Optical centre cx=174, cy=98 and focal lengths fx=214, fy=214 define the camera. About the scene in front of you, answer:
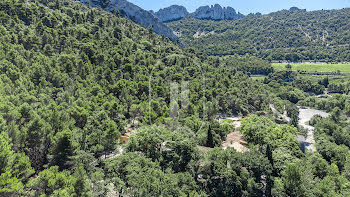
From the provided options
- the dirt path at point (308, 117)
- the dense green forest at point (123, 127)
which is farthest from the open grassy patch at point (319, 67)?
the dense green forest at point (123, 127)

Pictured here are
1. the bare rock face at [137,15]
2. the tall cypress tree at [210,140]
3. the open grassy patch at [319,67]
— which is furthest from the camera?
the open grassy patch at [319,67]

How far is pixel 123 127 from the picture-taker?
41.8m

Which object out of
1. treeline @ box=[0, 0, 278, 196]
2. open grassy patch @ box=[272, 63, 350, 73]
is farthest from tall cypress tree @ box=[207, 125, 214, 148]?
open grassy patch @ box=[272, 63, 350, 73]

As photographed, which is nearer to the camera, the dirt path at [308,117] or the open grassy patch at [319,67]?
the dirt path at [308,117]

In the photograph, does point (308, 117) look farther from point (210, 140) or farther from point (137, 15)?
point (137, 15)

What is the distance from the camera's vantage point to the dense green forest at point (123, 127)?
23641mm

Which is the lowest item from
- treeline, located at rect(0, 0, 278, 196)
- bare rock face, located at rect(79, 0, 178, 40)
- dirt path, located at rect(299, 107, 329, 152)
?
dirt path, located at rect(299, 107, 329, 152)

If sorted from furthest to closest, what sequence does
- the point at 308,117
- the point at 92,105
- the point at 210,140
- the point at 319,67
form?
the point at 319,67 < the point at 308,117 < the point at 92,105 < the point at 210,140

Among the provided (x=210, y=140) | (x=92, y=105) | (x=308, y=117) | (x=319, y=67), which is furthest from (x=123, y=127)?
(x=319, y=67)

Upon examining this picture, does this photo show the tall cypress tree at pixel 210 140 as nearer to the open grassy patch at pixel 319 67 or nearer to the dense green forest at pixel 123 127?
the dense green forest at pixel 123 127

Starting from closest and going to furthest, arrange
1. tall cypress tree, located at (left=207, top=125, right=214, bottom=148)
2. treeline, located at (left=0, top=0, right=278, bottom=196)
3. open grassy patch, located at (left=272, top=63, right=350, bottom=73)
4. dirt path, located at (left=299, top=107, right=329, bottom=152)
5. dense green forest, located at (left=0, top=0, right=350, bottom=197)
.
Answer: treeline, located at (left=0, top=0, right=278, bottom=196) < dense green forest, located at (left=0, top=0, right=350, bottom=197) < tall cypress tree, located at (left=207, top=125, right=214, bottom=148) < dirt path, located at (left=299, top=107, right=329, bottom=152) < open grassy patch, located at (left=272, top=63, right=350, bottom=73)

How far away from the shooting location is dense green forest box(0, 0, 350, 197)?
23.6m

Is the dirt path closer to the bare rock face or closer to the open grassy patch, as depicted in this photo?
the open grassy patch

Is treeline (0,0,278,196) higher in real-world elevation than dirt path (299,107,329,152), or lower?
higher
